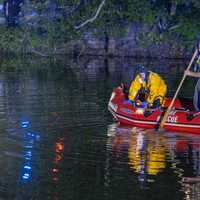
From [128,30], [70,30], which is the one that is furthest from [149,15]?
[70,30]

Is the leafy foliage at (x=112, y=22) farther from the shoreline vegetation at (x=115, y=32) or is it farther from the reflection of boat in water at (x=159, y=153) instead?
the reflection of boat in water at (x=159, y=153)

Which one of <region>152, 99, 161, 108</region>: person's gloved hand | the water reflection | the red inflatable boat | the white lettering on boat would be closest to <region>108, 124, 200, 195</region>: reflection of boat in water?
the red inflatable boat

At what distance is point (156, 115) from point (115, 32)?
33524mm

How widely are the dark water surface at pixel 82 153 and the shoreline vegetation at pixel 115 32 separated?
22.6m

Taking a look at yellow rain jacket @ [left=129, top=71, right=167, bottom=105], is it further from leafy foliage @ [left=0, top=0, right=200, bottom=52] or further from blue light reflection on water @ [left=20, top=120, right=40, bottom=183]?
leafy foliage @ [left=0, top=0, right=200, bottom=52]

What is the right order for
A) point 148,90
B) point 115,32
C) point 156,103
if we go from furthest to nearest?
point 115,32 → point 148,90 → point 156,103

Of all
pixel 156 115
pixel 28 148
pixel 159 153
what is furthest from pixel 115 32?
pixel 159 153

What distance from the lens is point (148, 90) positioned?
2295cm

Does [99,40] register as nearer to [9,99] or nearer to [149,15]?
[149,15]

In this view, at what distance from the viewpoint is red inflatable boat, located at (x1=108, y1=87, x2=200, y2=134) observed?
21.8 metres

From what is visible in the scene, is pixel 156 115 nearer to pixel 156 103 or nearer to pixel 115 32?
pixel 156 103

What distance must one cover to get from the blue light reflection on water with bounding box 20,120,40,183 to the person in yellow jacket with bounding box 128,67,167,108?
346cm

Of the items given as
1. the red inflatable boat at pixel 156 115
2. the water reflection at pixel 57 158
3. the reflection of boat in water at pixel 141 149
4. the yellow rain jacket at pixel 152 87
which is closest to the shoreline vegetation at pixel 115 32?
the red inflatable boat at pixel 156 115

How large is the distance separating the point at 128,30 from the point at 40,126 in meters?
34.3
